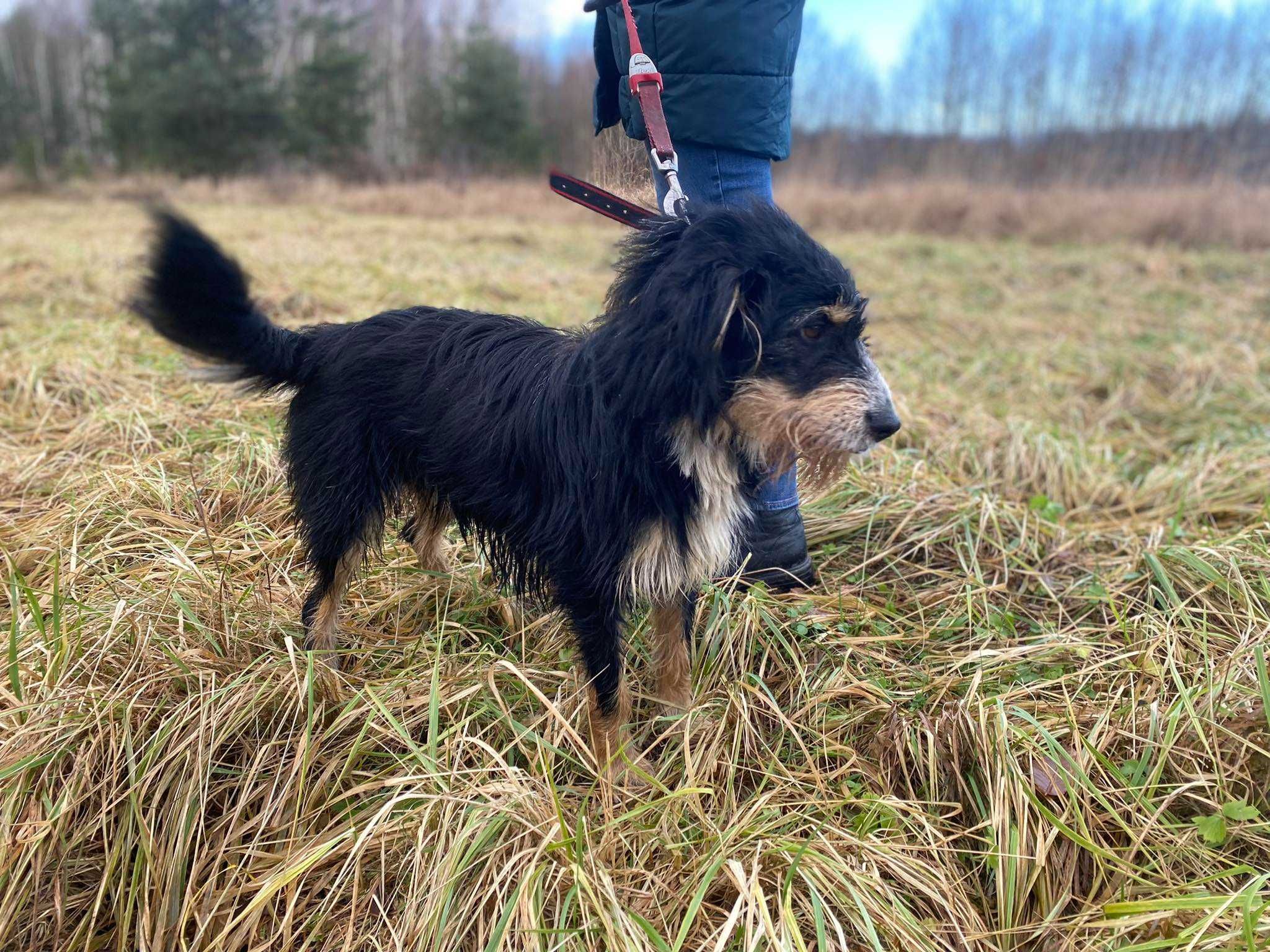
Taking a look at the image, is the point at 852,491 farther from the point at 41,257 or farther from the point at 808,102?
the point at 808,102

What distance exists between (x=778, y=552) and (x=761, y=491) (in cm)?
58

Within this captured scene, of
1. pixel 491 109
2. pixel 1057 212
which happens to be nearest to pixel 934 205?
pixel 1057 212

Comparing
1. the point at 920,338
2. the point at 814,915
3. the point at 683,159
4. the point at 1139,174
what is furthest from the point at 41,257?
the point at 1139,174

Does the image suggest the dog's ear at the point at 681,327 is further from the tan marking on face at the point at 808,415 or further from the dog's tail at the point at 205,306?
the dog's tail at the point at 205,306

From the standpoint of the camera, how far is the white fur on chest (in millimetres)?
2064

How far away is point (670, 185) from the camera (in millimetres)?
2416

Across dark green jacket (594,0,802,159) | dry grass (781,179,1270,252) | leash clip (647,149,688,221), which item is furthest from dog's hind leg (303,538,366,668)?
dry grass (781,179,1270,252)

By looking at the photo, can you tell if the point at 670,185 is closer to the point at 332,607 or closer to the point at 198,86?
the point at 332,607

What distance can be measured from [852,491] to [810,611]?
1.00 metres

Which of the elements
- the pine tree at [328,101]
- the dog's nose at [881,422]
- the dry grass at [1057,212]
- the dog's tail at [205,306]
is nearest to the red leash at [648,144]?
the dog's nose at [881,422]

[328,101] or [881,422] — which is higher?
[328,101]

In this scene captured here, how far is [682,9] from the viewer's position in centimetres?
260

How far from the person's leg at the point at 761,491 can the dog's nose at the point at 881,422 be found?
541 mm

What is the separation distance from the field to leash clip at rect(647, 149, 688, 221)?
4.07ft
